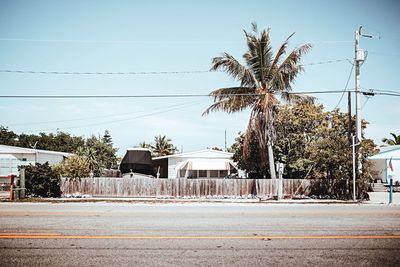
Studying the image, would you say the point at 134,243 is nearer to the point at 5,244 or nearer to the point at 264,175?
the point at 5,244

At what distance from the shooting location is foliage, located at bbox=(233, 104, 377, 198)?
21.9m

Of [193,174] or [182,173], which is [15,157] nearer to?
[182,173]

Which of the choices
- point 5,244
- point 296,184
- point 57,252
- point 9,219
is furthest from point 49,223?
point 296,184

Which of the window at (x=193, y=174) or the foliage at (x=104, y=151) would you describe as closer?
the window at (x=193, y=174)

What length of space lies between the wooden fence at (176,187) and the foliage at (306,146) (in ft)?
7.38

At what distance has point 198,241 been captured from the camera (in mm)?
7129

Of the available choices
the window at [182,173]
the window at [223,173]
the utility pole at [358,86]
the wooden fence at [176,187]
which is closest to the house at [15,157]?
the wooden fence at [176,187]

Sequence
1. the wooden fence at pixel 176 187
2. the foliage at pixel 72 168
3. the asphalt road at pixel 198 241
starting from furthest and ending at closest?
the foliage at pixel 72 168, the wooden fence at pixel 176 187, the asphalt road at pixel 198 241

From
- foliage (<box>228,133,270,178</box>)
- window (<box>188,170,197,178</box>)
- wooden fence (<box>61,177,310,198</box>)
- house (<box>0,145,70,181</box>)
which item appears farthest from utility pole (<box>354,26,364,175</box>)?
house (<box>0,145,70,181</box>)

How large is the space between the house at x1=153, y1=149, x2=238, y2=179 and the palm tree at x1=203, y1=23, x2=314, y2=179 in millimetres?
10764

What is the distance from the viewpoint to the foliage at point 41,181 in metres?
20.6

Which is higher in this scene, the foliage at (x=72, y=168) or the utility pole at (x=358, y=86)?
the utility pole at (x=358, y=86)

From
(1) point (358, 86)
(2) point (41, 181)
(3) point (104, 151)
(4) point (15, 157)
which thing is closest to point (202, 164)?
(2) point (41, 181)

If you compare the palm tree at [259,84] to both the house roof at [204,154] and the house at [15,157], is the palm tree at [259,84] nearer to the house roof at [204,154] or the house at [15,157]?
the house roof at [204,154]
